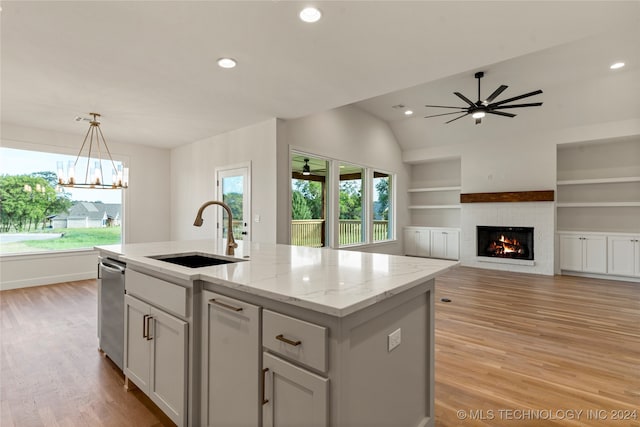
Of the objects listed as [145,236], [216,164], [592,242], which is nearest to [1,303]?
[145,236]

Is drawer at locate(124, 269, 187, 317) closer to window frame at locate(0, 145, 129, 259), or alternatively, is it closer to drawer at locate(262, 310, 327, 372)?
drawer at locate(262, 310, 327, 372)

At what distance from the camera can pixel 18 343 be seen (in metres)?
2.97

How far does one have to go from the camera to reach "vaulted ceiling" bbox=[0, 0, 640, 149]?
2260 mm

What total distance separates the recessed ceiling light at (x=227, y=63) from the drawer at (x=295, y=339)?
2587 mm

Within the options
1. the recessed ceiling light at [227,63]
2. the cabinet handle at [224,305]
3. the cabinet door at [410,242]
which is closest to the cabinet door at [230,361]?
the cabinet handle at [224,305]

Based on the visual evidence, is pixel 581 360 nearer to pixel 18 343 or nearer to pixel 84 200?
pixel 18 343

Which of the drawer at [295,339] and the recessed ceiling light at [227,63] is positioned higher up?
the recessed ceiling light at [227,63]

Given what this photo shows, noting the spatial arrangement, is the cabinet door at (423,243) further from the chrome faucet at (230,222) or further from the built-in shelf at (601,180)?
the chrome faucet at (230,222)

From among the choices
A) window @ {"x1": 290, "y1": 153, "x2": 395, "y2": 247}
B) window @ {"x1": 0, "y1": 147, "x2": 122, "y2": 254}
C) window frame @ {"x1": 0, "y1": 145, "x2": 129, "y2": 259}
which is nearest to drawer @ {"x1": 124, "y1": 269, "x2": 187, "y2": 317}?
window @ {"x1": 290, "y1": 153, "x2": 395, "y2": 247}

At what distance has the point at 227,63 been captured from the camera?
3039 mm

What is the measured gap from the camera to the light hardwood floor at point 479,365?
193cm

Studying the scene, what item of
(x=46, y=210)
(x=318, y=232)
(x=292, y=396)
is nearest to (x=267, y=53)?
(x=292, y=396)

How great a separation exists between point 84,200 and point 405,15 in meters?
6.35

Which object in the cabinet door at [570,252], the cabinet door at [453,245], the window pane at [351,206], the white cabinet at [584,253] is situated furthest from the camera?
the cabinet door at [453,245]
